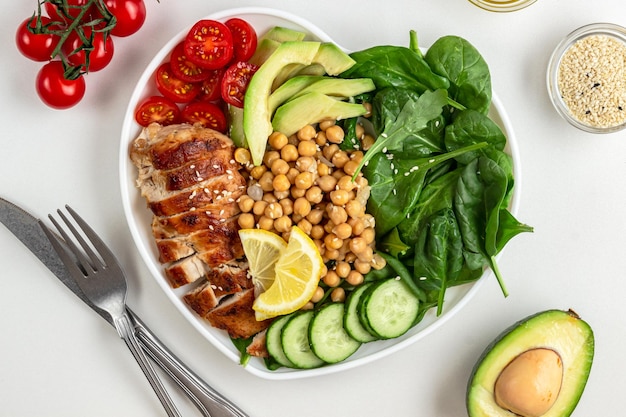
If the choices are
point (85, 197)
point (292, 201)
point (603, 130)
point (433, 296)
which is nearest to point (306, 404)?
point (433, 296)

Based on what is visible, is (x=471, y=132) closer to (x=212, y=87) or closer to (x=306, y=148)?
(x=306, y=148)

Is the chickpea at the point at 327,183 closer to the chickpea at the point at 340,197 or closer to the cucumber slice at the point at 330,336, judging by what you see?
the chickpea at the point at 340,197

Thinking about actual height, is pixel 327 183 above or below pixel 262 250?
above

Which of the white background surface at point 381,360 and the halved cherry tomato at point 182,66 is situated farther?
the white background surface at point 381,360

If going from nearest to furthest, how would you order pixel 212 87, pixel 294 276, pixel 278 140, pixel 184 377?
pixel 294 276 → pixel 278 140 → pixel 212 87 → pixel 184 377

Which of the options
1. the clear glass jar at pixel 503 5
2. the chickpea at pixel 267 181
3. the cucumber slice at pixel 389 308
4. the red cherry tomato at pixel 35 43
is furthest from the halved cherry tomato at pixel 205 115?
the clear glass jar at pixel 503 5

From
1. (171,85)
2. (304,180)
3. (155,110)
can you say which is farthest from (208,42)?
(304,180)

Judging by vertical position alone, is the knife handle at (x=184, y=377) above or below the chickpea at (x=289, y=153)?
below
